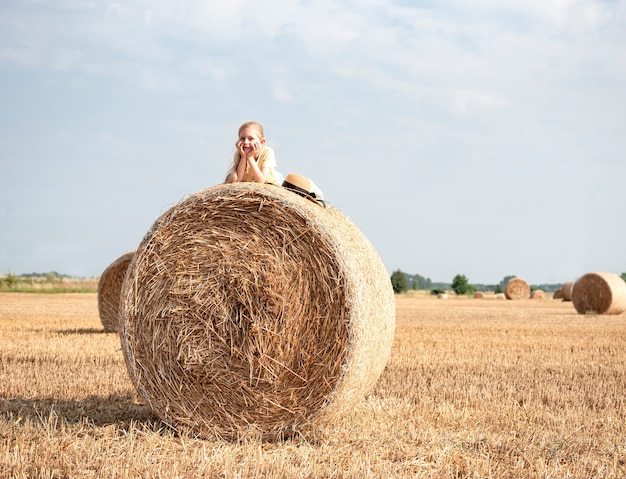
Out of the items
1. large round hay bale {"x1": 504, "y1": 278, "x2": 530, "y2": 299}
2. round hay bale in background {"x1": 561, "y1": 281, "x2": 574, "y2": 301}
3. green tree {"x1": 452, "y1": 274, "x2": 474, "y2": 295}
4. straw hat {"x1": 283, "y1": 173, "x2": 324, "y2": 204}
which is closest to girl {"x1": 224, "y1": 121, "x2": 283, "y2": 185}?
straw hat {"x1": 283, "y1": 173, "x2": 324, "y2": 204}

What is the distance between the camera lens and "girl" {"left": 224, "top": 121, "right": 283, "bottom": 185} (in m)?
6.11

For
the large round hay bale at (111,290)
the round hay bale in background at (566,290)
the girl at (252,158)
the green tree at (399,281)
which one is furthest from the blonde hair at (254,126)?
the green tree at (399,281)

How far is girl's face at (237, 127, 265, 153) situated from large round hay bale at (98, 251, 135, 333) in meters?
7.55

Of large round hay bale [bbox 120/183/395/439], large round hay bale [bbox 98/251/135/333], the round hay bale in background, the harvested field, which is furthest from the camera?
the round hay bale in background

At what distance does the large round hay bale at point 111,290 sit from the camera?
1324 cm

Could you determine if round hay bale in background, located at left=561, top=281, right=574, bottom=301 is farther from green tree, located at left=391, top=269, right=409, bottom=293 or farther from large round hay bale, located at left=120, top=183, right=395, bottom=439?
large round hay bale, located at left=120, top=183, right=395, bottom=439

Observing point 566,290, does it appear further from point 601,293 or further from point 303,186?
point 303,186

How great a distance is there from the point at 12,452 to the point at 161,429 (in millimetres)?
1176

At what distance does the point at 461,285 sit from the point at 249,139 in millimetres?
58057

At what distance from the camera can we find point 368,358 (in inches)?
221

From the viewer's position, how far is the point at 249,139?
6145mm

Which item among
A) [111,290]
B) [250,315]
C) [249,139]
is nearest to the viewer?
[250,315]

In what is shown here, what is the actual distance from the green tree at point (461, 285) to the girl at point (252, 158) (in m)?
57.6

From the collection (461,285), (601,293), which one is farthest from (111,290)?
(461,285)
